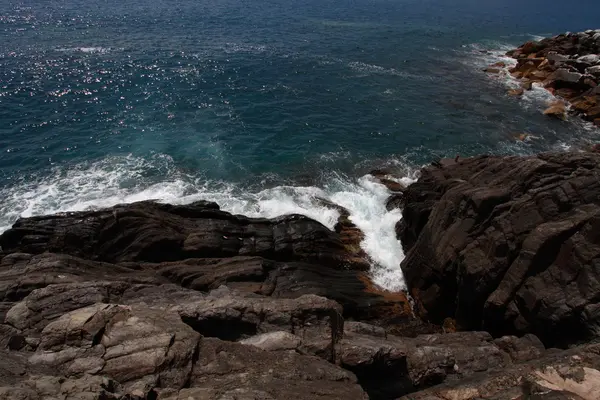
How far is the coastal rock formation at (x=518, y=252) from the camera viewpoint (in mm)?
19484

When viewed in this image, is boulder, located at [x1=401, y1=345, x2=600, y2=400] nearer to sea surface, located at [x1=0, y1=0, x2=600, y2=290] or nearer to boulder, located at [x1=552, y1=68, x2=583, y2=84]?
sea surface, located at [x1=0, y1=0, x2=600, y2=290]

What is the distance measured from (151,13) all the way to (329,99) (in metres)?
66.2

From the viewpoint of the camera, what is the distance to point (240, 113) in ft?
177

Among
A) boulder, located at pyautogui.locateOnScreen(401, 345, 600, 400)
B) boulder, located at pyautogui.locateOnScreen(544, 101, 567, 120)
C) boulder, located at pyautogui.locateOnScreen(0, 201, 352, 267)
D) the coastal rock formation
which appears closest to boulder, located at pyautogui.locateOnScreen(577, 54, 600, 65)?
boulder, located at pyautogui.locateOnScreen(544, 101, 567, 120)

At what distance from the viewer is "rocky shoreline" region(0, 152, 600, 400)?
13305mm

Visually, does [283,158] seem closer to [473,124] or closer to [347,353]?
[473,124]

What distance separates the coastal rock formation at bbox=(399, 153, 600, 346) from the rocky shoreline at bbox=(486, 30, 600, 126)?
40345 mm

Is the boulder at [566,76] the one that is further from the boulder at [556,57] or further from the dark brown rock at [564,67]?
the boulder at [556,57]

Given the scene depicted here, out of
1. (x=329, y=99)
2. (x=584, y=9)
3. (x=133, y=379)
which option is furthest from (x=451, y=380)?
(x=584, y=9)

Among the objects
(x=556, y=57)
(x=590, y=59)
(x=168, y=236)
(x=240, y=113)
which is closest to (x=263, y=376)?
(x=168, y=236)

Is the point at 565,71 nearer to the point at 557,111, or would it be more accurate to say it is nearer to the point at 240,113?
the point at 557,111

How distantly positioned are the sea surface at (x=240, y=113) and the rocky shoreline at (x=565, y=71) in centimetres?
392

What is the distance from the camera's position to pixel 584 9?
6309 inches

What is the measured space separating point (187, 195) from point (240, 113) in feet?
65.4
